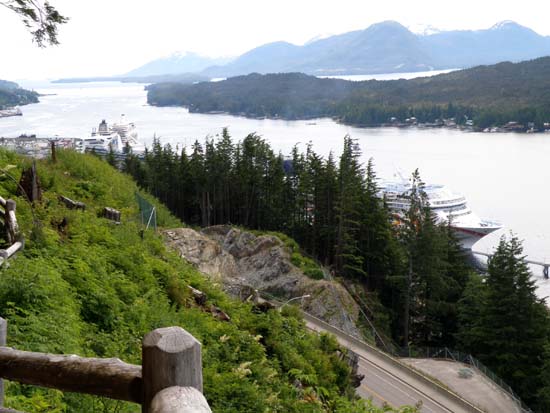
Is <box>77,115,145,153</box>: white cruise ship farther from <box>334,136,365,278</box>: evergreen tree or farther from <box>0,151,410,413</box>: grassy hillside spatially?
<box>0,151,410,413</box>: grassy hillside

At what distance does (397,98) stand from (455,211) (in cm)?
8388

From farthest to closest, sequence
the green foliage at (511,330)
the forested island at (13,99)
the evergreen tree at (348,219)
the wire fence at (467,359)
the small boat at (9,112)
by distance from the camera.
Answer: the forested island at (13,99), the small boat at (9,112), the evergreen tree at (348,219), the green foliage at (511,330), the wire fence at (467,359)

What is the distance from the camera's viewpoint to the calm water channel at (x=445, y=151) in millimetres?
43000

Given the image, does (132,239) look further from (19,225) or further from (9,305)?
(9,305)

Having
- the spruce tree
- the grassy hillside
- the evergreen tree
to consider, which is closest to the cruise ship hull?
the evergreen tree

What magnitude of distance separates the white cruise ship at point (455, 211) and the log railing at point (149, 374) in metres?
40.1

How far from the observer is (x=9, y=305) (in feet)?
15.2

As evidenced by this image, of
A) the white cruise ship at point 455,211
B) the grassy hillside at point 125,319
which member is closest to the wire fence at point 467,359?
the grassy hillside at point 125,319

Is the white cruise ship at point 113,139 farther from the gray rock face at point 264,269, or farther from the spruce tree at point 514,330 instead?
the spruce tree at point 514,330

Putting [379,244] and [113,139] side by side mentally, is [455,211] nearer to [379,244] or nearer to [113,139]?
[379,244]

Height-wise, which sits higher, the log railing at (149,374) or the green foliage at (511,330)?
the log railing at (149,374)

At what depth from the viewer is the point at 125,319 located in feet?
19.8

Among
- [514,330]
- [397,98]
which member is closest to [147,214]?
[514,330]

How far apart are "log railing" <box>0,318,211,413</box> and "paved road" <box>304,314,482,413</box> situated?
12.6 metres
